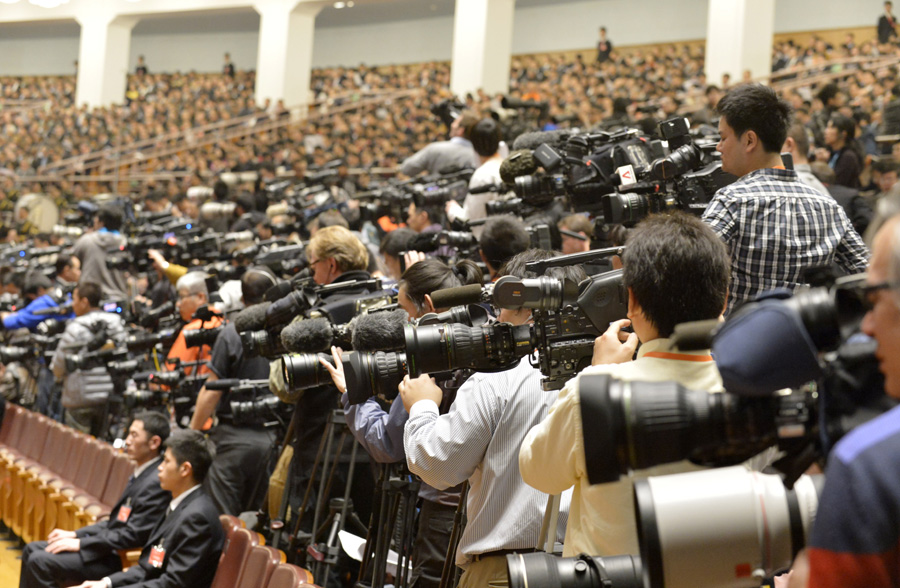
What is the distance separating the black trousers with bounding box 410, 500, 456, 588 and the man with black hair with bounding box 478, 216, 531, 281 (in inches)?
34.2

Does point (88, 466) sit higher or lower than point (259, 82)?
lower

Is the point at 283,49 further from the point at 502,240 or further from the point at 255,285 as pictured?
the point at 502,240

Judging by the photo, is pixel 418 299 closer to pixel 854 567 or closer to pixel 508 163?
pixel 508 163

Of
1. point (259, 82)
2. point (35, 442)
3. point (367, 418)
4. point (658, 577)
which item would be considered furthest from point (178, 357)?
point (259, 82)

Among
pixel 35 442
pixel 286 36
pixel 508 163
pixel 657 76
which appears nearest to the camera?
pixel 508 163

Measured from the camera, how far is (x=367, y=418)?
2.56m

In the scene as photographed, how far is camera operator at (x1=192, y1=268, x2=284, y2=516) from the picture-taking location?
404 centimetres

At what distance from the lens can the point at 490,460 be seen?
80.2 inches

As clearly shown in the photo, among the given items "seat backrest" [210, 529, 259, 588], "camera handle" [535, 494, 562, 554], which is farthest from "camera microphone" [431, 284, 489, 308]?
"seat backrest" [210, 529, 259, 588]

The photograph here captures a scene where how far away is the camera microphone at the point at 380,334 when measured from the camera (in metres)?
2.28

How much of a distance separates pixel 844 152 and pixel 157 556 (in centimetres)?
399

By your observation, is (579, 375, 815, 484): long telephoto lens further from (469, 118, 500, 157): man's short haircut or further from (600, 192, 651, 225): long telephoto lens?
(469, 118, 500, 157): man's short haircut

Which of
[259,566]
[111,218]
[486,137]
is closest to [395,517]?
[259,566]

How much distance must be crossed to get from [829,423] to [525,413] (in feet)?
3.65
